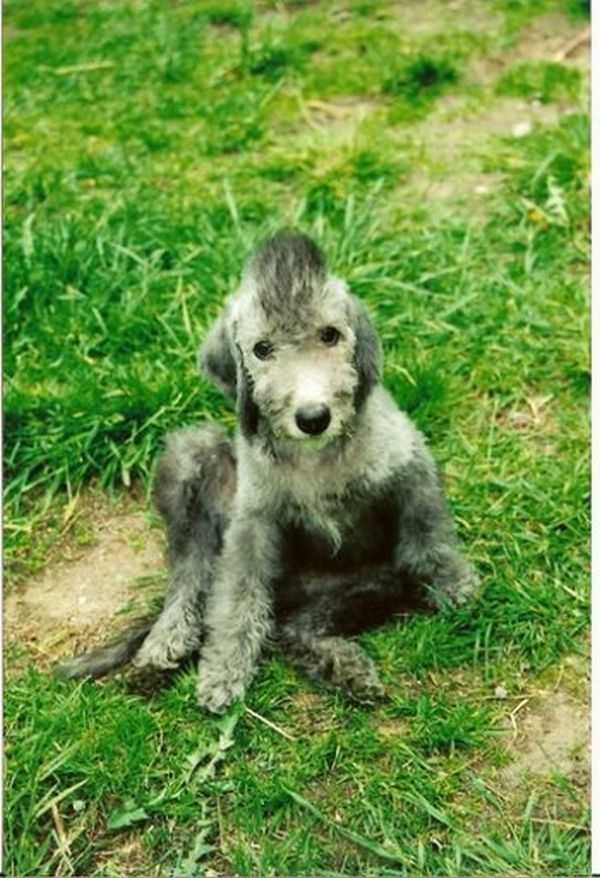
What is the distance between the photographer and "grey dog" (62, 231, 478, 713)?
12.8ft

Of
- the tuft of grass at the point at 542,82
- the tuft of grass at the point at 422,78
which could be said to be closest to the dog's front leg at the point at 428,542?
the tuft of grass at the point at 542,82

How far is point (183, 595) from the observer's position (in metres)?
4.47

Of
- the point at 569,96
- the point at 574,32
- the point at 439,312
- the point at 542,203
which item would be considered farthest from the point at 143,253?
the point at 574,32

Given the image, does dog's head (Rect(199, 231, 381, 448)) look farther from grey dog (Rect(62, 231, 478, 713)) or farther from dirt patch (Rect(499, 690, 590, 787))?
dirt patch (Rect(499, 690, 590, 787))

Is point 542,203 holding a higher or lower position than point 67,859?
higher

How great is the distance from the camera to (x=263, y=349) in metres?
3.94

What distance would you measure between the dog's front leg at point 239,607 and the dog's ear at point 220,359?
428 millimetres

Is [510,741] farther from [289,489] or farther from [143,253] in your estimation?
[143,253]

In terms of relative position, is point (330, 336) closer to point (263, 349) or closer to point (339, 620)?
point (263, 349)

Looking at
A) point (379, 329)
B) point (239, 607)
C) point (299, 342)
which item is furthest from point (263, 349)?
point (379, 329)

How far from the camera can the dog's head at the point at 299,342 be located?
12.6ft

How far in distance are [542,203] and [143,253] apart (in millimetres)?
1754

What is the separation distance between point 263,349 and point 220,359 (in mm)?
338

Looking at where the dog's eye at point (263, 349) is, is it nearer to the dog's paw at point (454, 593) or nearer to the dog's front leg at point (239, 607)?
the dog's front leg at point (239, 607)
